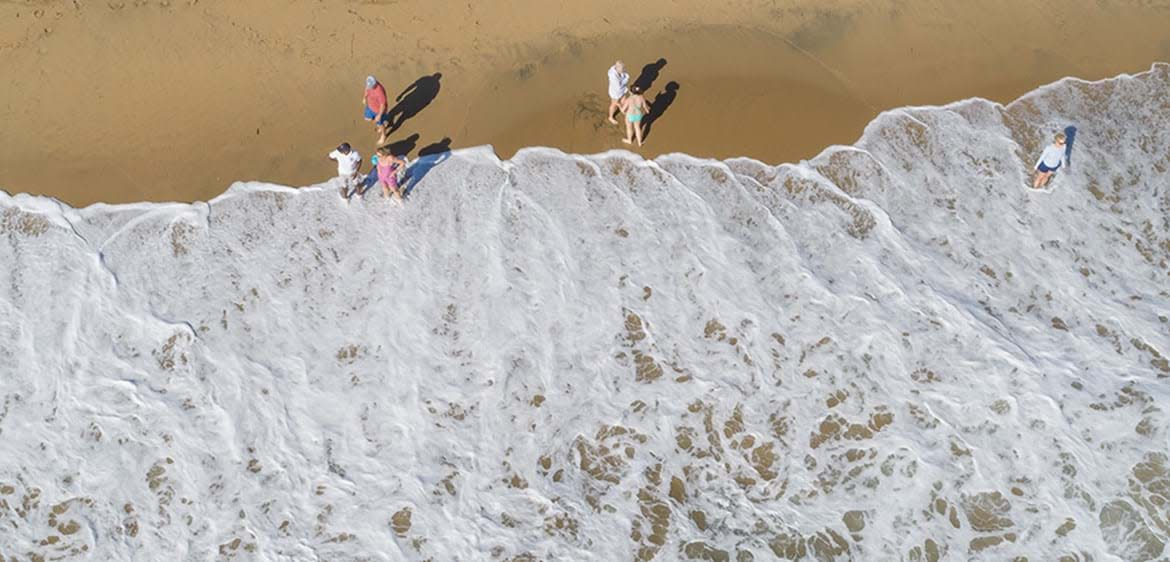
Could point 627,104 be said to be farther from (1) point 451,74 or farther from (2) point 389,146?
(2) point 389,146

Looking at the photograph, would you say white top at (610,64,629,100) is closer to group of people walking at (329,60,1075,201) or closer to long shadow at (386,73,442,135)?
group of people walking at (329,60,1075,201)

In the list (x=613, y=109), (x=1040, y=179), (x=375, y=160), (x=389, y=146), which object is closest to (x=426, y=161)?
(x=389, y=146)

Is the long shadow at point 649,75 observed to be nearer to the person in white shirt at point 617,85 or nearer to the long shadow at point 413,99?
the person in white shirt at point 617,85

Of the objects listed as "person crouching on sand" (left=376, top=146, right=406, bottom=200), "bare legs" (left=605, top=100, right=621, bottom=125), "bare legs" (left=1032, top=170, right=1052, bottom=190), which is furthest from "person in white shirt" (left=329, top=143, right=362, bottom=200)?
"bare legs" (left=1032, top=170, right=1052, bottom=190)

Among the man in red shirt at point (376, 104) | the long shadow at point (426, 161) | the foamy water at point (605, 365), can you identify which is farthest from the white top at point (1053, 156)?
the man in red shirt at point (376, 104)

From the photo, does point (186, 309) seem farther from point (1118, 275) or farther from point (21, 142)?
point (1118, 275)
